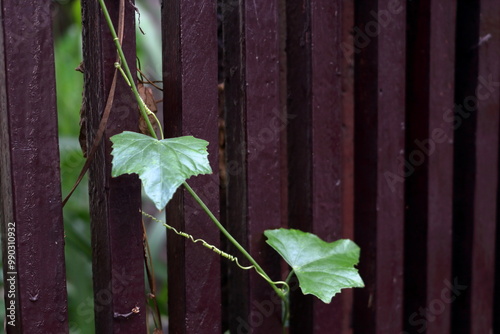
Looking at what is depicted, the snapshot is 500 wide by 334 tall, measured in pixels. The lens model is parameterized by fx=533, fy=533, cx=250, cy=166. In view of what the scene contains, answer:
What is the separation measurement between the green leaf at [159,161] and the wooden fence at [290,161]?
12cm

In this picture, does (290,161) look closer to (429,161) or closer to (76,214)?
(429,161)

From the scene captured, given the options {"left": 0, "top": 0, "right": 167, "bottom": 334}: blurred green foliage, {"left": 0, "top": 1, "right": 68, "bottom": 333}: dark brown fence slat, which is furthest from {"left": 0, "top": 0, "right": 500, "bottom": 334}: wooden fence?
{"left": 0, "top": 0, "right": 167, "bottom": 334}: blurred green foliage

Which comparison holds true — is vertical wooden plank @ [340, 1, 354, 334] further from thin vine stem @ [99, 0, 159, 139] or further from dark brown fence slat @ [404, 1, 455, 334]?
thin vine stem @ [99, 0, 159, 139]

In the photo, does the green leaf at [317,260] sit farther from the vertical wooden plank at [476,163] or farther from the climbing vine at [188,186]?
the vertical wooden plank at [476,163]

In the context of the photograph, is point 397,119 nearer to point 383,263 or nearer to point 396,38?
point 396,38

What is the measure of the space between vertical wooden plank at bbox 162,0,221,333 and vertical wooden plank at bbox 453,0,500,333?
847 mm

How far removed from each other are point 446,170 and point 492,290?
44 centimetres

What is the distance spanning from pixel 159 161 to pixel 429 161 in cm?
84

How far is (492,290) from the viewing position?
5.23 ft

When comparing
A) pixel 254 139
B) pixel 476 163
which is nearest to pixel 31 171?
pixel 254 139

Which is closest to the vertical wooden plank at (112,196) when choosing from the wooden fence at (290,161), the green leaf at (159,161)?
the wooden fence at (290,161)

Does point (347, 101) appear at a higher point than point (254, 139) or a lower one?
higher

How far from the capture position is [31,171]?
85cm

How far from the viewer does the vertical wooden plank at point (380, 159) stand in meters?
1.28
